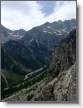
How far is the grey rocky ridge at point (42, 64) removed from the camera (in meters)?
1.29

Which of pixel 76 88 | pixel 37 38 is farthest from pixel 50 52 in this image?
pixel 76 88

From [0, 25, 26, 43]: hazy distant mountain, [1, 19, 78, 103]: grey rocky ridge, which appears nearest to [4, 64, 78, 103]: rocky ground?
[1, 19, 78, 103]: grey rocky ridge

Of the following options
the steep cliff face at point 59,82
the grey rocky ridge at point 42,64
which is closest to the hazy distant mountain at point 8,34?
the grey rocky ridge at point 42,64

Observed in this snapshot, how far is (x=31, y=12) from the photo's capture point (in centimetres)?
132

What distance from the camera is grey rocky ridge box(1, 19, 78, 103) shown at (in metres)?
1.29

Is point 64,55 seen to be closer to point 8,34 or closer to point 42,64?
point 42,64

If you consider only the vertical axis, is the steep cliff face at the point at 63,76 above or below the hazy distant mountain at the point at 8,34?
below

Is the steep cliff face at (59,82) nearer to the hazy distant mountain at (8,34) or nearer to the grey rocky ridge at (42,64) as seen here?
the grey rocky ridge at (42,64)

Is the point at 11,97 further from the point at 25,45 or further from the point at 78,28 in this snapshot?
the point at 78,28

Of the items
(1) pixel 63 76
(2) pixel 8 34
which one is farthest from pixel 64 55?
(2) pixel 8 34

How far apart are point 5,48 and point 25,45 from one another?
Answer: 0.10 metres

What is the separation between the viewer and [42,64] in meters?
1.31

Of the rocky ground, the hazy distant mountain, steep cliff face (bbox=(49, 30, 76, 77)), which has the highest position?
the hazy distant mountain

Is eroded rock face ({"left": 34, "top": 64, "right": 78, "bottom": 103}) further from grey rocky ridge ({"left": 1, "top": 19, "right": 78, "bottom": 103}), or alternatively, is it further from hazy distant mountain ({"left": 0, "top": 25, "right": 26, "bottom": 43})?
hazy distant mountain ({"left": 0, "top": 25, "right": 26, "bottom": 43})
